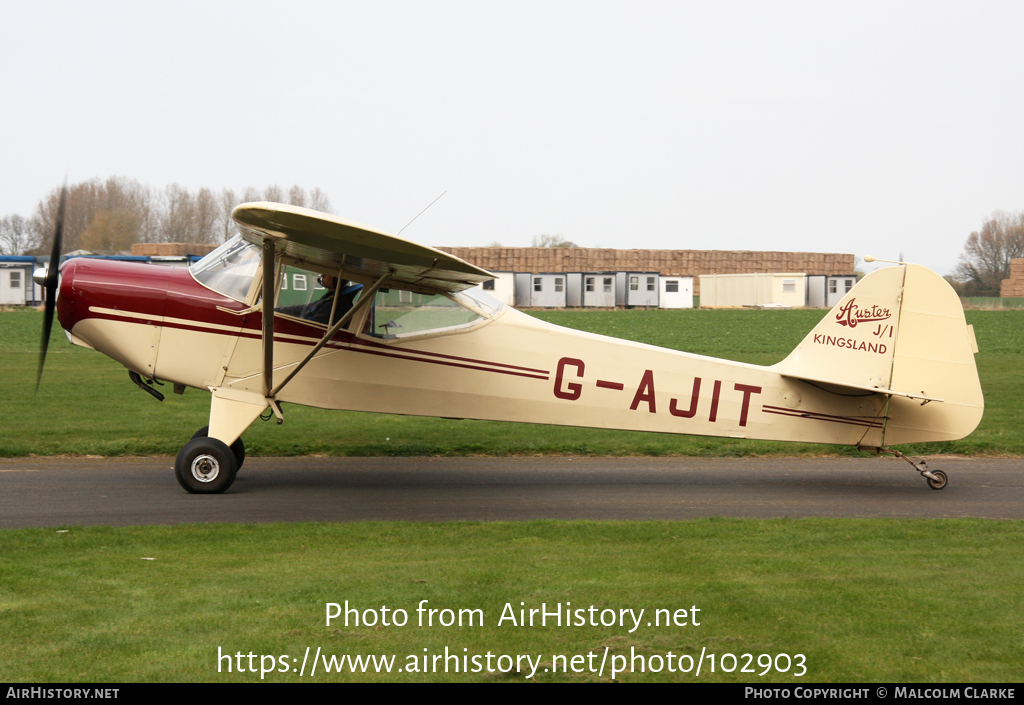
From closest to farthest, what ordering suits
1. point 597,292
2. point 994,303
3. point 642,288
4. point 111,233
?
point 994,303 → point 597,292 → point 642,288 → point 111,233

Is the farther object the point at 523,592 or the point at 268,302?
the point at 268,302

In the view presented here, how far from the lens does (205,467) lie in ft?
28.9

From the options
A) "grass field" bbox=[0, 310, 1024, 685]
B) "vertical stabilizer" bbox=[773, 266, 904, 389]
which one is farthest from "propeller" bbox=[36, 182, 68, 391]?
"vertical stabilizer" bbox=[773, 266, 904, 389]

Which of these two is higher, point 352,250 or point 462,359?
point 352,250

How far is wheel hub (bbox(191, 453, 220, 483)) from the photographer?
345 inches

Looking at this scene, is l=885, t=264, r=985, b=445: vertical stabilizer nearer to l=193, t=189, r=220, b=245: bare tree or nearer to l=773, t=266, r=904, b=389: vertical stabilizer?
l=773, t=266, r=904, b=389: vertical stabilizer

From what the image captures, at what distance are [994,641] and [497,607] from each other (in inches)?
118

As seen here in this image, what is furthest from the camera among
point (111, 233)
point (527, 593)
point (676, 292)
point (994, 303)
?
point (111, 233)

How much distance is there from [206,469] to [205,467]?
25mm

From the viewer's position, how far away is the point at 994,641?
5.02m

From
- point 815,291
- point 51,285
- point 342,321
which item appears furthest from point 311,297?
point 815,291

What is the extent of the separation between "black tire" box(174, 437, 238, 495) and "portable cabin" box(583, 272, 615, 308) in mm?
59209

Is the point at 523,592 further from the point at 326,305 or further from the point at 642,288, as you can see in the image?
the point at 642,288

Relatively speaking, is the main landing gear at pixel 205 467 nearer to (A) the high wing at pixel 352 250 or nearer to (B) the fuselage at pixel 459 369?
(B) the fuselage at pixel 459 369
